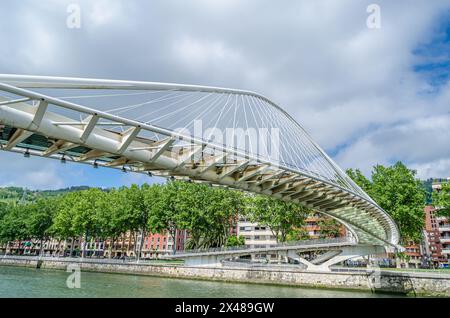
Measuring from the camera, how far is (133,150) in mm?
11672

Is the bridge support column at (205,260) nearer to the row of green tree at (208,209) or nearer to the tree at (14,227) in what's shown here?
the row of green tree at (208,209)

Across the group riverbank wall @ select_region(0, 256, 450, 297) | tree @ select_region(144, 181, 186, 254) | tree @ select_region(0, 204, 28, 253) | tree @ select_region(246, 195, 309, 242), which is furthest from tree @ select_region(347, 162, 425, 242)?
tree @ select_region(0, 204, 28, 253)

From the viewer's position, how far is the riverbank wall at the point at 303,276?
93.7 feet

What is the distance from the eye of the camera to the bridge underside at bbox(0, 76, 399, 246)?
8883mm

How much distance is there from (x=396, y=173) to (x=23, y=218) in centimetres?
7070

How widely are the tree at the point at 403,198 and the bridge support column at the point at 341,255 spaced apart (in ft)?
15.7

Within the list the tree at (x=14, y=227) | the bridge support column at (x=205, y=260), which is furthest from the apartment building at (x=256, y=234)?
the tree at (x=14, y=227)

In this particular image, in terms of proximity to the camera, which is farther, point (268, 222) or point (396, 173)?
point (268, 222)

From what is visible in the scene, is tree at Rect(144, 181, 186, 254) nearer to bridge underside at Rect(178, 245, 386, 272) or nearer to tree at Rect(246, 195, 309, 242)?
bridge underside at Rect(178, 245, 386, 272)

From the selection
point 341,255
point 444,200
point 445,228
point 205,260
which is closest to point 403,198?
point 444,200

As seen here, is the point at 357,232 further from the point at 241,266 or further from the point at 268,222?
the point at 268,222

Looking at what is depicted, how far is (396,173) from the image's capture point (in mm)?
43312

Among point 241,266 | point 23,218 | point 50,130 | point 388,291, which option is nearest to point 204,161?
point 50,130

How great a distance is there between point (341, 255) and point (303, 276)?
5.73m
